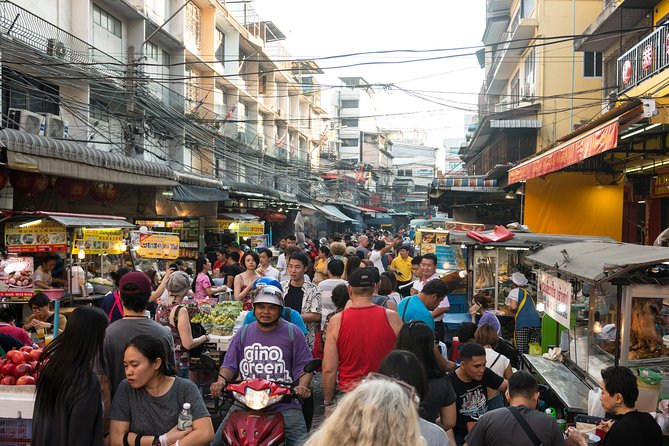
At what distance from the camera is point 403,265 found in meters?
13.6

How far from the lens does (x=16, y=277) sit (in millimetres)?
9219

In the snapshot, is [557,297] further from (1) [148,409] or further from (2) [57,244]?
(2) [57,244]

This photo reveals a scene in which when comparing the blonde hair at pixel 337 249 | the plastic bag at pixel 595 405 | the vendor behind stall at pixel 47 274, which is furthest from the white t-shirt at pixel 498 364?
the vendor behind stall at pixel 47 274

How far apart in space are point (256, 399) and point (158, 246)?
29.5 ft

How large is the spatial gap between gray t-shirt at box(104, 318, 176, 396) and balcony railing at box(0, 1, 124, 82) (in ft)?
36.2

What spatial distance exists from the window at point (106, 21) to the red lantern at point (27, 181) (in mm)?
10079

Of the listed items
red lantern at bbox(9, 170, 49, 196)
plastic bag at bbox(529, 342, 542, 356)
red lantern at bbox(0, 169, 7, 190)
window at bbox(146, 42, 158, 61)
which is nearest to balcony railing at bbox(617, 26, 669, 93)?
plastic bag at bbox(529, 342, 542, 356)

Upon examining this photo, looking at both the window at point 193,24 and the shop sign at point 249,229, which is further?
the window at point 193,24

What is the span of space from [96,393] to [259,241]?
18264 mm

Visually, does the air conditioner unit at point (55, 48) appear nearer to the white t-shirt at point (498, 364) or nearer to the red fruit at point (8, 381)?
the red fruit at point (8, 381)

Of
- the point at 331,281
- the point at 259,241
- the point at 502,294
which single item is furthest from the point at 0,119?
the point at 502,294

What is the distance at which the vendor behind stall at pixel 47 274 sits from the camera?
35.3 feet

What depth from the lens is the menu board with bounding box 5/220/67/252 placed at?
9.67 metres

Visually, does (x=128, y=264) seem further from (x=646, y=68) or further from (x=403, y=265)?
(x=646, y=68)
